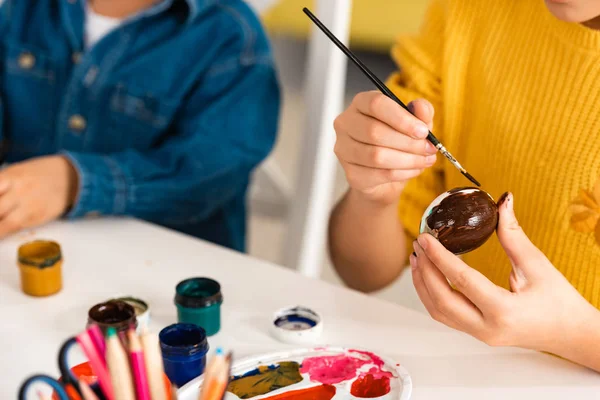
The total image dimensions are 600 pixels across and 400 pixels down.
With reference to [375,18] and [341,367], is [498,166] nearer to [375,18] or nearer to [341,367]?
[341,367]

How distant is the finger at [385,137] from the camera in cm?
66

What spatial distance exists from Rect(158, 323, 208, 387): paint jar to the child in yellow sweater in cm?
20

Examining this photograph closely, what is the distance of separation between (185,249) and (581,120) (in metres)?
0.49

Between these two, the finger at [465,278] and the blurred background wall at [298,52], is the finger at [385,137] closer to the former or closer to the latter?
the finger at [465,278]

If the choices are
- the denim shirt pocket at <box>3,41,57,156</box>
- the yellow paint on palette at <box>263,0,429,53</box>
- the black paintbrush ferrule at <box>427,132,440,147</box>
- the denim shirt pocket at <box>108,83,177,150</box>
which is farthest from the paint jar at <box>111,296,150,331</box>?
the yellow paint on palette at <box>263,0,429,53</box>

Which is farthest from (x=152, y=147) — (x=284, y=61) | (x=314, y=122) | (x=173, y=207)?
(x=284, y=61)

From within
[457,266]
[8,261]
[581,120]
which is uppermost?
[581,120]

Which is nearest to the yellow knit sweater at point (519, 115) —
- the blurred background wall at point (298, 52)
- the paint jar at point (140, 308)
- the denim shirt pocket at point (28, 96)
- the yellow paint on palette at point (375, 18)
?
the paint jar at point (140, 308)

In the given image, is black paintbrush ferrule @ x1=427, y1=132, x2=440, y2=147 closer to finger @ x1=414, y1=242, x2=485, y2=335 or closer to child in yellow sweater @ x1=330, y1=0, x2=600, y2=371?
child in yellow sweater @ x1=330, y1=0, x2=600, y2=371

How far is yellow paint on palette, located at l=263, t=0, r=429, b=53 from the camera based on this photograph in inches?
109

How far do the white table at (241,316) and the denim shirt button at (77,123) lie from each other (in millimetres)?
290

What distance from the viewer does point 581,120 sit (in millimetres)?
780

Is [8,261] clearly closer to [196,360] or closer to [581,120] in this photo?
[196,360]

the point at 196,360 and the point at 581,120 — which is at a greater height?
the point at 581,120
